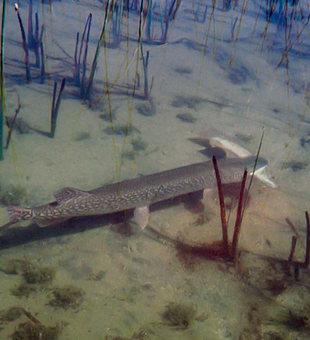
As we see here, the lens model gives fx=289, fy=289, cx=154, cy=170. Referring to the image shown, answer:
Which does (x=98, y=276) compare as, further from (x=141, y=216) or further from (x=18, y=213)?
(x=18, y=213)

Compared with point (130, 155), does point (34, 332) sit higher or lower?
lower

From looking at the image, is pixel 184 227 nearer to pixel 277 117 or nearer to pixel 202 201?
pixel 202 201

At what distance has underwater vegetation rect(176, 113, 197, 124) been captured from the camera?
355 inches

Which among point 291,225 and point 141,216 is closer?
point 141,216

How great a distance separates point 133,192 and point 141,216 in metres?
0.49

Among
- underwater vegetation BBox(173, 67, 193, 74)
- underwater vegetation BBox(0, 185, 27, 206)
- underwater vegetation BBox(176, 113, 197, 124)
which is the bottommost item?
underwater vegetation BBox(0, 185, 27, 206)

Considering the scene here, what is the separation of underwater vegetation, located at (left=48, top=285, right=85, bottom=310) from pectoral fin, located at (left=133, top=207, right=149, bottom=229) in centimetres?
160

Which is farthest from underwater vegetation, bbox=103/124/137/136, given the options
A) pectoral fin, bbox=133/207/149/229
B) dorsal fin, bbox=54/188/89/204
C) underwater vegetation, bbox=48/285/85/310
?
underwater vegetation, bbox=48/285/85/310

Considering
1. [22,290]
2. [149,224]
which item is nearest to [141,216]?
[149,224]

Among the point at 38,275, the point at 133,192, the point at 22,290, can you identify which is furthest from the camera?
the point at 133,192

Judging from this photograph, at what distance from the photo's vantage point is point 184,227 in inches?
215

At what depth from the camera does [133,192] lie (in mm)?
5242

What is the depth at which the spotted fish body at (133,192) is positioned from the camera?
4738 millimetres

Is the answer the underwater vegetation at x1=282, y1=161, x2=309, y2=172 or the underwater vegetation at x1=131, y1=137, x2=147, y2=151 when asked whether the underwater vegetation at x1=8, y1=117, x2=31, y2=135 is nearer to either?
the underwater vegetation at x1=131, y1=137, x2=147, y2=151
